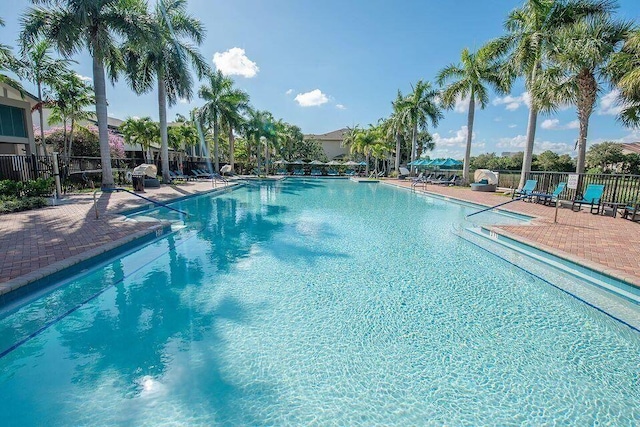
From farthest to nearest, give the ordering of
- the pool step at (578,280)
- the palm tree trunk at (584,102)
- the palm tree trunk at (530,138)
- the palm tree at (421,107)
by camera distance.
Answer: the palm tree at (421,107) < the palm tree trunk at (530,138) < the palm tree trunk at (584,102) < the pool step at (578,280)

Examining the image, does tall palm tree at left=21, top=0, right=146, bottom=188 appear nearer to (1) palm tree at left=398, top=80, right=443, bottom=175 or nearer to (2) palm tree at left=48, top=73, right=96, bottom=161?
(2) palm tree at left=48, top=73, right=96, bottom=161

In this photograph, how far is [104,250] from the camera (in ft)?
19.9

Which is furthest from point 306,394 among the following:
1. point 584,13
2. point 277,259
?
point 584,13

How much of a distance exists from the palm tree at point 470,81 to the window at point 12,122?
1050 inches

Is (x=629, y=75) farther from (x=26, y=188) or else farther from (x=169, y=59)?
(x=26, y=188)

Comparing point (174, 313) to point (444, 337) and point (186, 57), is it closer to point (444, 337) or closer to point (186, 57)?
point (444, 337)

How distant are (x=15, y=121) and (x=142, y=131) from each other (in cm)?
1326

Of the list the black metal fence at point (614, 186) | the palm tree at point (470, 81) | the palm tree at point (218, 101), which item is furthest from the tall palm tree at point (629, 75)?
the palm tree at point (218, 101)

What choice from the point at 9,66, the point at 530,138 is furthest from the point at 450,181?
the point at 9,66

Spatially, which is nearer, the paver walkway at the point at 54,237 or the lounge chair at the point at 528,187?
the paver walkway at the point at 54,237

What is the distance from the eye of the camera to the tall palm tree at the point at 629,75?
31.8ft

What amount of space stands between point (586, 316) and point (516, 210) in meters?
8.19

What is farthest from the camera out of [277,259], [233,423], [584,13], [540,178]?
[540,178]

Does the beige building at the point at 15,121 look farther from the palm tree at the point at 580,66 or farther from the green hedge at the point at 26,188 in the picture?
the palm tree at the point at 580,66
